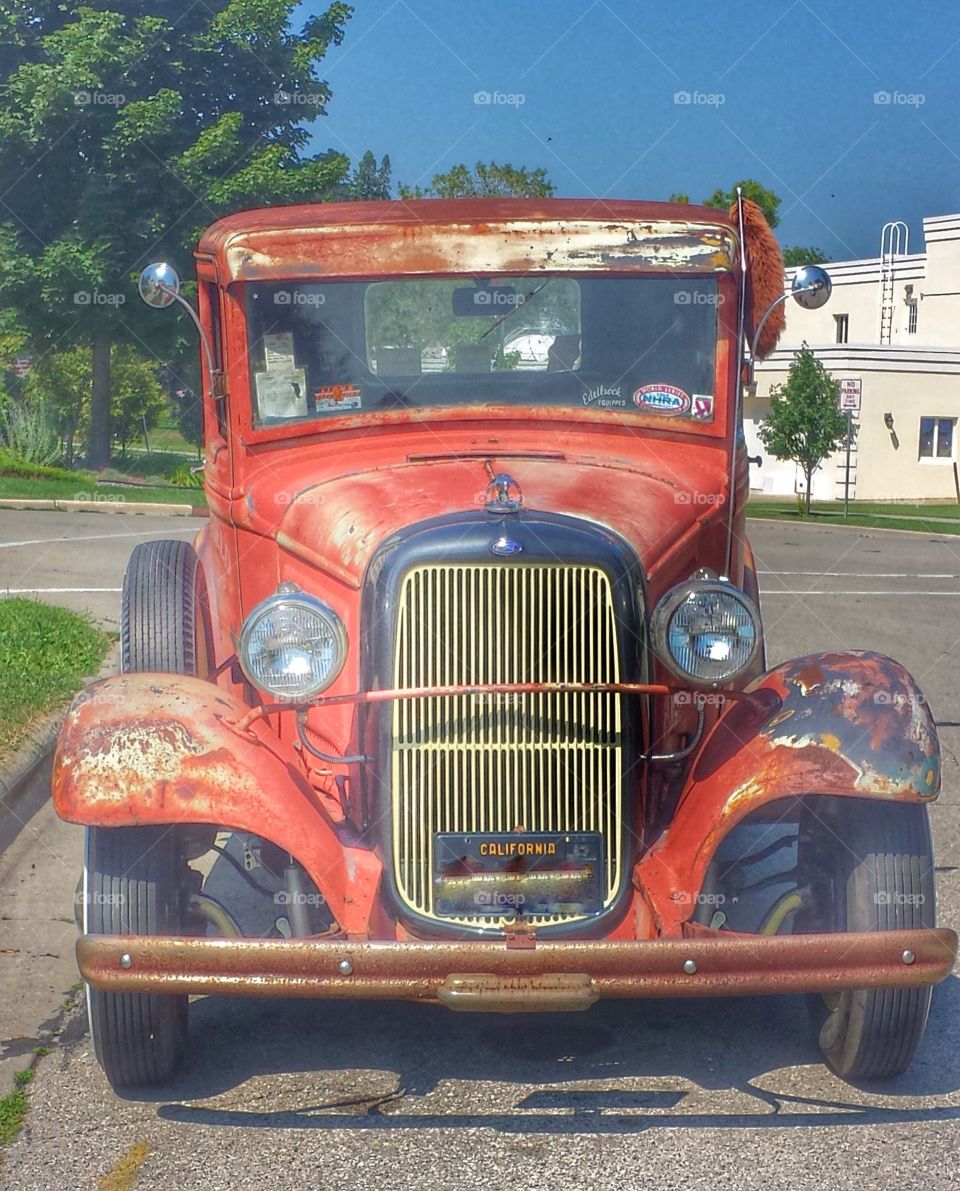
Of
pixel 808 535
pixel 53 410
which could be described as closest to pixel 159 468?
pixel 53 410

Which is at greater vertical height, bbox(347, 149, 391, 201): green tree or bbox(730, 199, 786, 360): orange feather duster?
bbox(347, 149, 391, 201): green tree

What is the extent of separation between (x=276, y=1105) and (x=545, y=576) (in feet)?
5.19

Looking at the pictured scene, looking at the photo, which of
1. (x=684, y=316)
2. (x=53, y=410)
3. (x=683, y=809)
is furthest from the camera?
(x=53, y=410)

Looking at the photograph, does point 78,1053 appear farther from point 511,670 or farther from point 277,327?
point 277,327

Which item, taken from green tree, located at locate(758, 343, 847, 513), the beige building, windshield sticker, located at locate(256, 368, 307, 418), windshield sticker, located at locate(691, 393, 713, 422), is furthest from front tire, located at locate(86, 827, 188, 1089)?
the beige building

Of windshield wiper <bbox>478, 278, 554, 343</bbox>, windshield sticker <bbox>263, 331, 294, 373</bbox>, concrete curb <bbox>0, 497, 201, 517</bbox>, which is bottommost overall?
concrete curb <bbox>0, 497, 201, 517</bbox>

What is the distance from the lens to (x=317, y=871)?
4332mm

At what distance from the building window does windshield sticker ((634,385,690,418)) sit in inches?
1411

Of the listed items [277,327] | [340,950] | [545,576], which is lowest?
[340,950]

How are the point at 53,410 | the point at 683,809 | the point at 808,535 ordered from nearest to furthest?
the point at 683,809, the point at 808,535, the point at 53,410

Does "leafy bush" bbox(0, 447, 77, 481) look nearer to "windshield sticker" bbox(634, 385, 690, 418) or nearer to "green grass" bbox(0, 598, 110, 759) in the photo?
"green grass" bbox(0, 598, 110, 759)

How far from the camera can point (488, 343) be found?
5.52 m

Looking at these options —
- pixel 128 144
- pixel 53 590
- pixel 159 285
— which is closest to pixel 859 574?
pixel 53 590

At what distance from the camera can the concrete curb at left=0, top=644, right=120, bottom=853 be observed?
717cm
